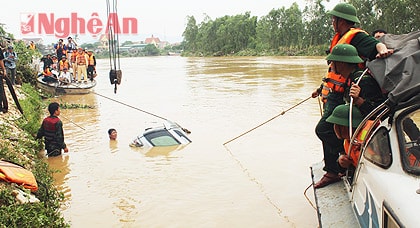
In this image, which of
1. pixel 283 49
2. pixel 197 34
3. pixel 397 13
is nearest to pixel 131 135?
pixel 397 13

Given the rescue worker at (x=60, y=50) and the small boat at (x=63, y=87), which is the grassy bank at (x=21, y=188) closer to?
the small boat at (x=63, y=87)

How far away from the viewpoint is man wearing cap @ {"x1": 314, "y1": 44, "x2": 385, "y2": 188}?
12.1 feet

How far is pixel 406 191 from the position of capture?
245 centimetres

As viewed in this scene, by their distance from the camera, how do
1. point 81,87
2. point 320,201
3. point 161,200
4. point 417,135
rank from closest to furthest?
point 417,135 < point 320,201 < point 161,200 < point 81,87

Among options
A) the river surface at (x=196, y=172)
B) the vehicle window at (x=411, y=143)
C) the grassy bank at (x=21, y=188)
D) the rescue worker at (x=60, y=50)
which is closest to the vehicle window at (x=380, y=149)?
the vehicle window at (x=411, y=143)

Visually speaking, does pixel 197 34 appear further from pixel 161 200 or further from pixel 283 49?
pixel 161 200

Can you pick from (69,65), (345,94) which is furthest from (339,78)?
(69,65)

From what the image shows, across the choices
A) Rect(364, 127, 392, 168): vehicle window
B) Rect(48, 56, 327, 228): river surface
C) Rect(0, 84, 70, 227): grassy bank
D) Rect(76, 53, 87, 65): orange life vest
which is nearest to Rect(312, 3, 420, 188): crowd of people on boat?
Rect(364, 127, 392, 168): vehicle window

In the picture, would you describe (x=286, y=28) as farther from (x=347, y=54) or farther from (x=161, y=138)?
(x=347, y=54)

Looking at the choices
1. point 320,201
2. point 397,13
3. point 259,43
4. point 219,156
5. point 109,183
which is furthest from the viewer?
point 259,43

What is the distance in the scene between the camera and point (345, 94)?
4125 millimetres

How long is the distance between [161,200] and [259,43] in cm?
7441

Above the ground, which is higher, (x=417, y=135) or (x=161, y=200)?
(x=417, y=135)

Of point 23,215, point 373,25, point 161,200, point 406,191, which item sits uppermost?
point 373,25
